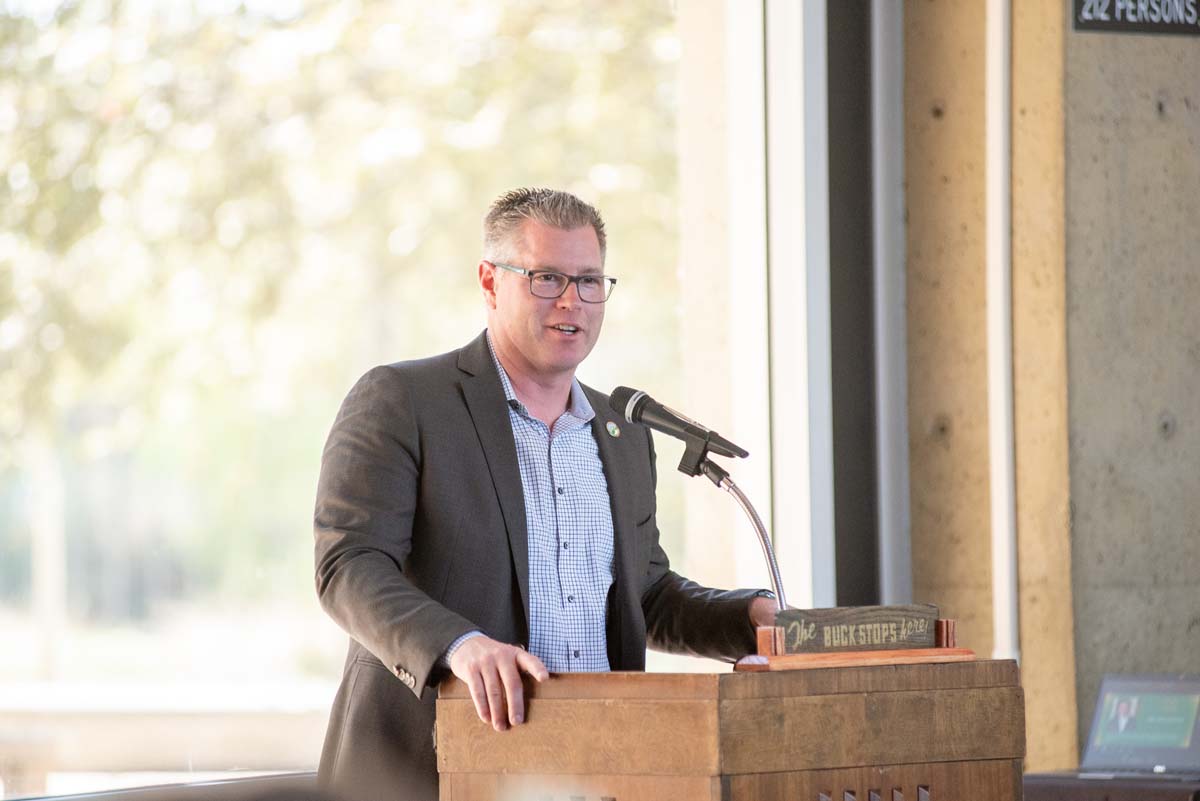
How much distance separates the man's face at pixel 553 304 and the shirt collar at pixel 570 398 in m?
0.07

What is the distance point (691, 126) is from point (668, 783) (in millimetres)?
2705

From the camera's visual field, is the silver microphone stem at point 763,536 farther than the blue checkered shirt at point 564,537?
No

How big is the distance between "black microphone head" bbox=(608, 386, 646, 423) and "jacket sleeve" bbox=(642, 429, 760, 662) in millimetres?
442

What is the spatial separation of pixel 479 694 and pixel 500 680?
3 cm

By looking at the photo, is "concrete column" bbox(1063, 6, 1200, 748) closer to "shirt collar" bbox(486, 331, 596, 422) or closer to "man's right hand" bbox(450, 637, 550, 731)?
"shirt collar" bbox(486, 331, 596, 422)

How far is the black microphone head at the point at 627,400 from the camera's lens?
7.22ft

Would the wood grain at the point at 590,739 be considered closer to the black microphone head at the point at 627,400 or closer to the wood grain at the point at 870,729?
the wood grain at the point at 870,729

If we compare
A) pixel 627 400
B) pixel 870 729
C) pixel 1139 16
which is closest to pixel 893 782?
pixel 870 729

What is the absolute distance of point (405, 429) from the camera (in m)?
2.43

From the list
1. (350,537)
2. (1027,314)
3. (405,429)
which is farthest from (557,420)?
(1027,314)

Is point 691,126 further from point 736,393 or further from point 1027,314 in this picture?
point 1027,314

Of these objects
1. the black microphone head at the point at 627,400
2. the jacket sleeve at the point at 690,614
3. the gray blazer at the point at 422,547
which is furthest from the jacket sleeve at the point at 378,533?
the jacket sleeve at the point at 690,614

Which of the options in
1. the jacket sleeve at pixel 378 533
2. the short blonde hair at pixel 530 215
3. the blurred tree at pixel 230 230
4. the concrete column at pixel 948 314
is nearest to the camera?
the jacket sleeve at pixel 378 533

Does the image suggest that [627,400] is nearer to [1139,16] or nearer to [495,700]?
[495,700]
